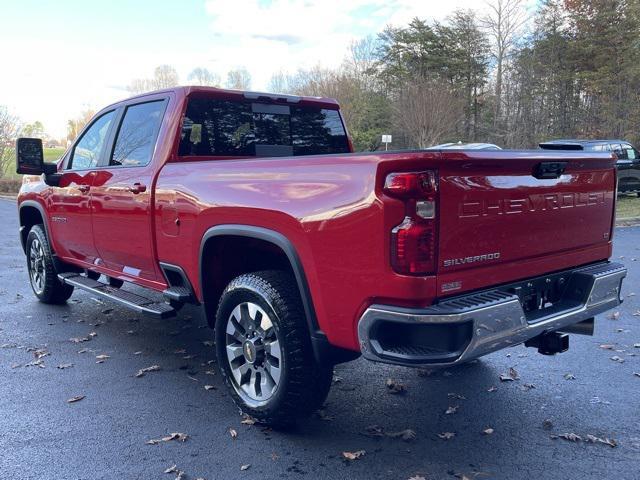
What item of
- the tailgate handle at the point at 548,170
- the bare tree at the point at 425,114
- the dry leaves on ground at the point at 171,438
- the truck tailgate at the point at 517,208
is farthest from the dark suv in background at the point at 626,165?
the dry leaves on ground at the point at 171,438

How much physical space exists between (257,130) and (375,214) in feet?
8.00

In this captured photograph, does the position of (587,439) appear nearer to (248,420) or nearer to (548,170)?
(548,170)

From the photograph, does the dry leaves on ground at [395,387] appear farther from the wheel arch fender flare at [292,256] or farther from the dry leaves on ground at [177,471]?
the dry leaves on ground at [177,471]

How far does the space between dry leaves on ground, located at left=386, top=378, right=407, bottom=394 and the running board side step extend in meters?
1.65

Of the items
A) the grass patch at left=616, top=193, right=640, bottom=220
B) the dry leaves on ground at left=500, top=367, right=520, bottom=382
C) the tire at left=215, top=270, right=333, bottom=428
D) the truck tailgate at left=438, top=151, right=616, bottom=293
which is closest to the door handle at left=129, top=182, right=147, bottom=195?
the tire at left=215, top=270, right=333, bottom=428

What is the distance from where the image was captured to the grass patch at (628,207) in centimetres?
1442

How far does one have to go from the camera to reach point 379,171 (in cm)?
271

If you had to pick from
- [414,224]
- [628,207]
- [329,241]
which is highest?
[414,224]

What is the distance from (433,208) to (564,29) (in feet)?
126

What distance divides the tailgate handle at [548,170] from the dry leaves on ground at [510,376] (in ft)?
5.65

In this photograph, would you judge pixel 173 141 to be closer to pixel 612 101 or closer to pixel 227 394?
pixel 227 394

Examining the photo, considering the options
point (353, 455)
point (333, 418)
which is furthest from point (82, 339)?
point (353, 455)

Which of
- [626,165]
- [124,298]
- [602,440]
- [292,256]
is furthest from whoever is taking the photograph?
[626,165]

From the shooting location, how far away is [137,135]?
4906 millimetres
